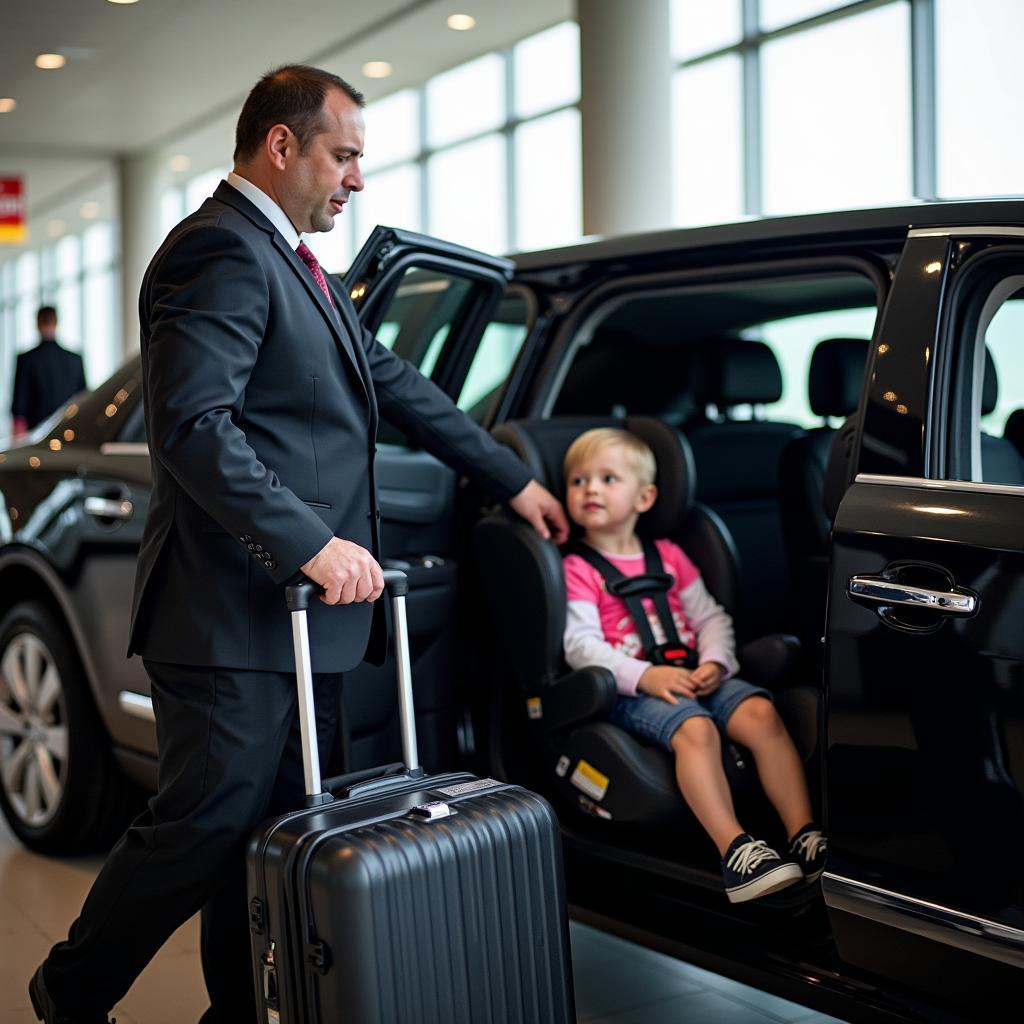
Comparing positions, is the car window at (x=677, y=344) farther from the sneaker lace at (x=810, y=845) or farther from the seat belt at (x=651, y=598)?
the sneaker lace at (x=810, y=845)

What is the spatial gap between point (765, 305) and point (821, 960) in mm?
1683

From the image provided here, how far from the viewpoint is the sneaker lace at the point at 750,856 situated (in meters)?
2.24

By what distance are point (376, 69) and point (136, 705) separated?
8.92 meters

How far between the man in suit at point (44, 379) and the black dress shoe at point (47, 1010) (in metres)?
7.30

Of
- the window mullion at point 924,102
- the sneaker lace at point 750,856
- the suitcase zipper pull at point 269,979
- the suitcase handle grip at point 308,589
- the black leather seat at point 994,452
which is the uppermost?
the window mullion at point 924,102

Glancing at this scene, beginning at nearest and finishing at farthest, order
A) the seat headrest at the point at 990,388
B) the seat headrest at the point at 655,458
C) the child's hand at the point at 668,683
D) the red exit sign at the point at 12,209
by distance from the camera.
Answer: the seat headrest at the point at 990,388 → the child's hand at the point at 668,683 → the seat headrest at the point at 655,458 → the red exit sign at the point at 12,209

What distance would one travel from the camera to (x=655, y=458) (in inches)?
110

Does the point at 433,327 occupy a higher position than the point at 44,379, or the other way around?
the point at 44,379

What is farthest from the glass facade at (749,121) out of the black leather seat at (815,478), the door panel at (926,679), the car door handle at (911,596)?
the car door handle at (911,596)

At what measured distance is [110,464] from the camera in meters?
3.22

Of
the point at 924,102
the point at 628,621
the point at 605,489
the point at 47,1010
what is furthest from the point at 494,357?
the point at 924,102

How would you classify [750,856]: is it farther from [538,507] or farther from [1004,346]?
[1004,346]

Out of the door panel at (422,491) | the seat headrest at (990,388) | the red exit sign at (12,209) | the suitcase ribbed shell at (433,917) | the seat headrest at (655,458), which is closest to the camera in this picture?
the suitcase ribbed shell at (433,917)

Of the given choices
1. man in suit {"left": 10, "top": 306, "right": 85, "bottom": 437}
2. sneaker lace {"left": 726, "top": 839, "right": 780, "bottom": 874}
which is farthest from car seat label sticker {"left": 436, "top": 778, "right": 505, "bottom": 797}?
man in suit {"left": 10, "top": 306, "right": 85, "bottom": 437}
